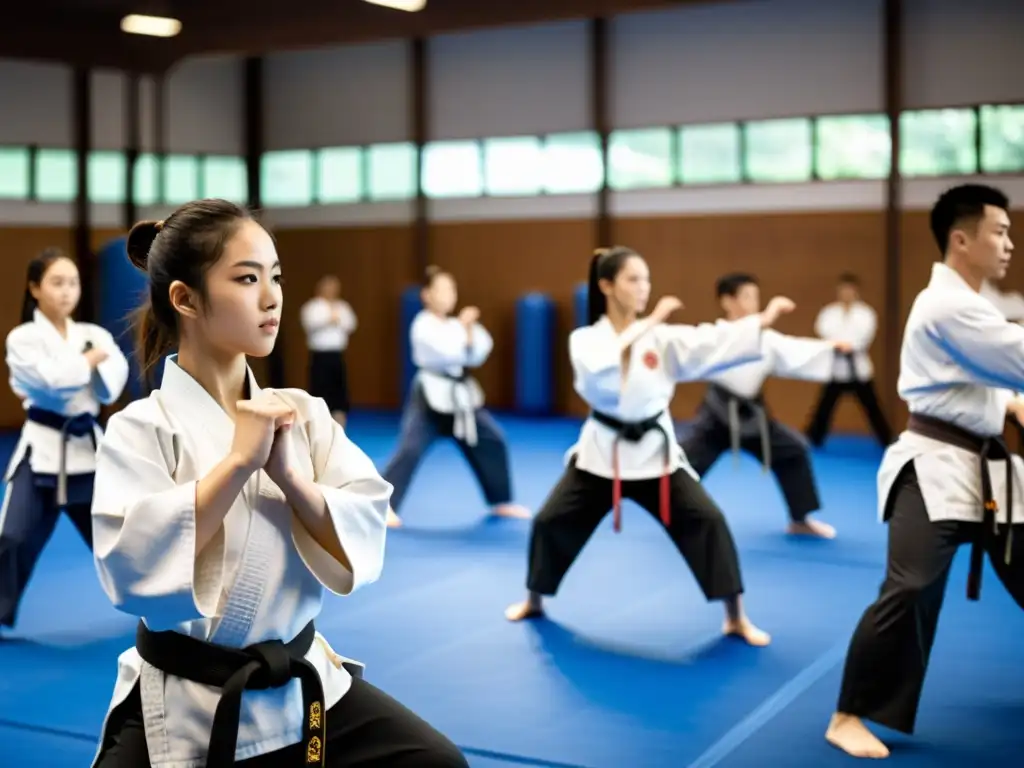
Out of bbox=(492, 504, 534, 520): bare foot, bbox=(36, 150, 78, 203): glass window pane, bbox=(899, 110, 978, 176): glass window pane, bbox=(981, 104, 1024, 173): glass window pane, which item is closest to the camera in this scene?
bbox=(492, 504, 534, 520): bare foot

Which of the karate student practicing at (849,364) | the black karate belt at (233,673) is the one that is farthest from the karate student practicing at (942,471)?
the karate student practicing at (849,364)

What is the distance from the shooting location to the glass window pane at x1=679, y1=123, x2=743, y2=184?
12.1 meters

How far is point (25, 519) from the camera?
181 inches

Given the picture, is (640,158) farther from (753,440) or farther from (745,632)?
(745,632)

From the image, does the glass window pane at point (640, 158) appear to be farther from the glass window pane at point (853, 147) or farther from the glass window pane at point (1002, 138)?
Result: the glass window pane at point (1002, 138)

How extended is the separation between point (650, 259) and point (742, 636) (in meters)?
8.39

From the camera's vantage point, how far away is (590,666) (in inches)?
168

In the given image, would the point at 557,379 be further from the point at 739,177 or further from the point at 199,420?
the point at 199,420

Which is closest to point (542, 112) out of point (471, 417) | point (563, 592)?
point (471, 417)

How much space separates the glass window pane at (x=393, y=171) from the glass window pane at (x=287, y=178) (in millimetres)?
873

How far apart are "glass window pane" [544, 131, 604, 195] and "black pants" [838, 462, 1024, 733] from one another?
968 centimetres

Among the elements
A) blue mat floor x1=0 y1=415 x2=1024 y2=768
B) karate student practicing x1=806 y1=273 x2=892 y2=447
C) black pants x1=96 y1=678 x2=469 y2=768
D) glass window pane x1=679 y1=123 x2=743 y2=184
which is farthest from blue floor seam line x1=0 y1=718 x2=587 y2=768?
glass window pane x1=679 y1=123 x2=743 y2=184

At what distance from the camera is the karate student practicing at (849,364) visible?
32.0 feet

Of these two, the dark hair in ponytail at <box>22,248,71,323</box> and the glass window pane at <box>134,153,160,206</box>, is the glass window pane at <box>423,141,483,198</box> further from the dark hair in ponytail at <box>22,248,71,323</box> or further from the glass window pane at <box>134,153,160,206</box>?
the dark hair in ponytail at <box>22,248,71,323</box>
